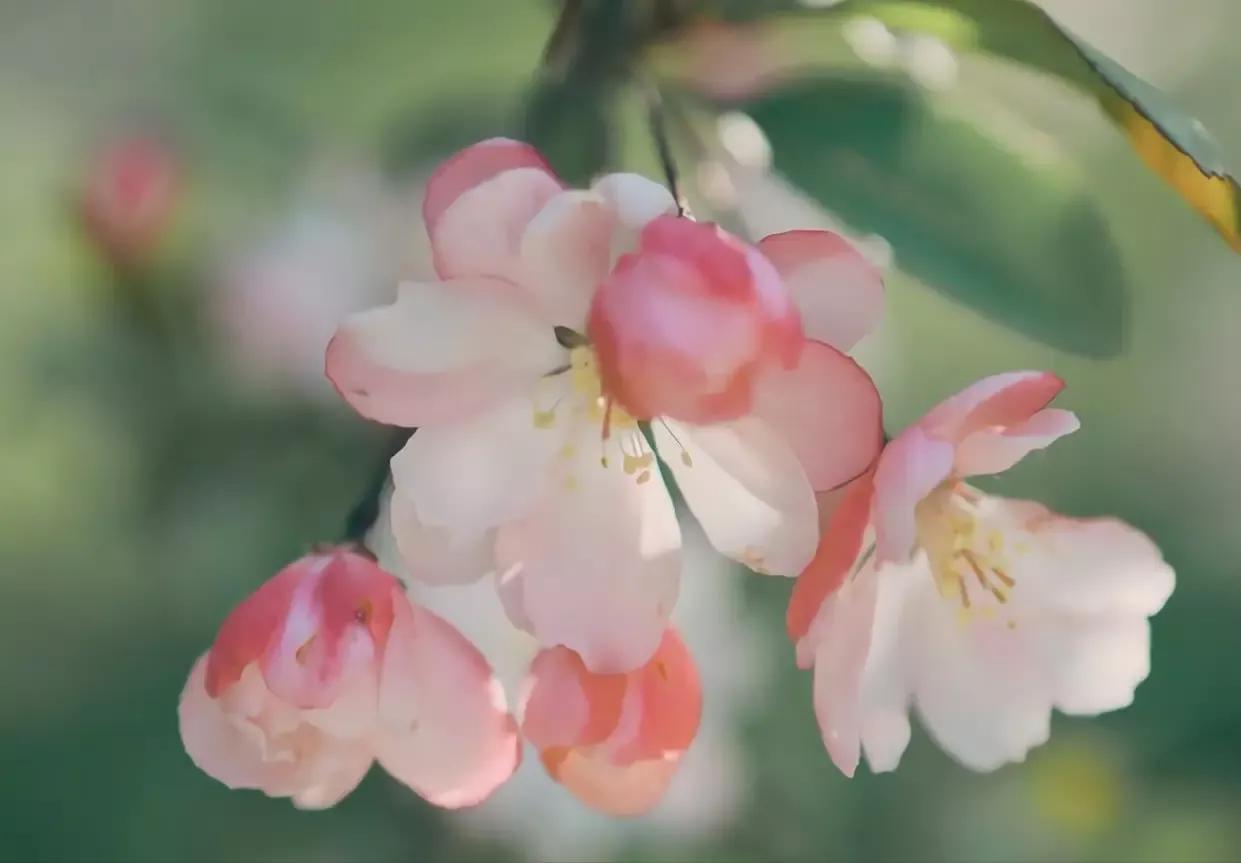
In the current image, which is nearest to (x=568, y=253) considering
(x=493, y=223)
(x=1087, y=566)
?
(x=493, y=223)

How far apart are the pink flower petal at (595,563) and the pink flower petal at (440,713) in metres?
0.05

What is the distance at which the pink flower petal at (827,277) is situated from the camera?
343 mm

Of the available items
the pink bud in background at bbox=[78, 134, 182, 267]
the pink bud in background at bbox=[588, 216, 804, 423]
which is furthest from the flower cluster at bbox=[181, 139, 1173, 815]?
the pink bud in background at bbox=[78, 134, 182, 267]

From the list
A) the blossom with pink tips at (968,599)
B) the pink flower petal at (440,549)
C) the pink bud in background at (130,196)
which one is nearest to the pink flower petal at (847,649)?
the blossom with pink tips at (968,599)

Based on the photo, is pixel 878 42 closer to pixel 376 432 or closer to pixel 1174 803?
pixel 376 432

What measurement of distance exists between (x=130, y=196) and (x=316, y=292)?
0.24 ft

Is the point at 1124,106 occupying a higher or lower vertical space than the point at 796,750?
higher

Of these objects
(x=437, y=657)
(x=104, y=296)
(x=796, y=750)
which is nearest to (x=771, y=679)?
(x=796, y=750)

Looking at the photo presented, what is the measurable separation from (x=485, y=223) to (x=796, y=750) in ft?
0.99

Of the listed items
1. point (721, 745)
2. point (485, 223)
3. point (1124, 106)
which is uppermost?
point (1124, 106)

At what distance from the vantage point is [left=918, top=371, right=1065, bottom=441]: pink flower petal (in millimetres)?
337

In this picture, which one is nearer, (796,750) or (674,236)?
(674,236)

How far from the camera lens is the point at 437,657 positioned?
0.38 meters

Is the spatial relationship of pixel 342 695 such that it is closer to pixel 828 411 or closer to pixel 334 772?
pixel 334 772
